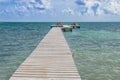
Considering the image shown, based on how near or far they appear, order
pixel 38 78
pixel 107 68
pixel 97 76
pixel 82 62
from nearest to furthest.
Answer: pixel 38 78
pixel 97 76
pixel 107 68
pixel 82 62

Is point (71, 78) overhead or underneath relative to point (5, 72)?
overhead

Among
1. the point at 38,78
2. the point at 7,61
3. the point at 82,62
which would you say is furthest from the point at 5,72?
the point at 38,78

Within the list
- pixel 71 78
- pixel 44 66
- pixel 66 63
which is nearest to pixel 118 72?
pixel 66 63

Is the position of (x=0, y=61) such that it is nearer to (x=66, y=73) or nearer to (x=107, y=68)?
→ (x=107, y=68)

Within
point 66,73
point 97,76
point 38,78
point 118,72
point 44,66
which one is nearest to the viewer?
point 38,78

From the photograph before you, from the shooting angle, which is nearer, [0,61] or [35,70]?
[35,70]

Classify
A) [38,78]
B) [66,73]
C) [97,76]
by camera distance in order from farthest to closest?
1. [97,76]
2. [66,73]
3. [38,78]

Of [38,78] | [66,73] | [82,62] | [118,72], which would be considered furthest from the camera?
[82,62]

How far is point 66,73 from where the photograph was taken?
8.28 m

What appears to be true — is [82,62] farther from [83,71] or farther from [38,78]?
[38,78]

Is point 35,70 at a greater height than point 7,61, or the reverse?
point 35,70

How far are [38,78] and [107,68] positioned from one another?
6.75 m

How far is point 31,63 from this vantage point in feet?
32.0

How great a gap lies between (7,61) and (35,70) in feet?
25.3
